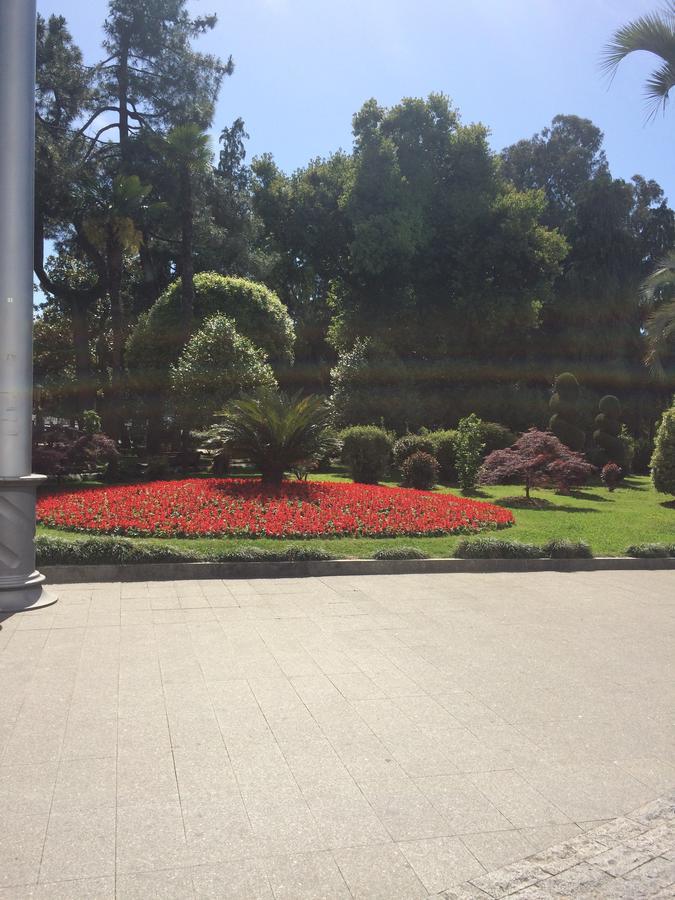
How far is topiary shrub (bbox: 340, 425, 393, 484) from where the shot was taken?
1928cm

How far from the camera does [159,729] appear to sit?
436 centimetres

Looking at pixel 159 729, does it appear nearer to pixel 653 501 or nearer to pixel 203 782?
pixel 203 782

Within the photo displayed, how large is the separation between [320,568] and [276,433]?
18.3 feet

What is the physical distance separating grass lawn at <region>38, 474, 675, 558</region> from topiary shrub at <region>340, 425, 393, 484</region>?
0.73 metres

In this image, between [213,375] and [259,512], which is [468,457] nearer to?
[213,375]

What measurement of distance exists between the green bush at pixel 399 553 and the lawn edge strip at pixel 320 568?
81 millimetres

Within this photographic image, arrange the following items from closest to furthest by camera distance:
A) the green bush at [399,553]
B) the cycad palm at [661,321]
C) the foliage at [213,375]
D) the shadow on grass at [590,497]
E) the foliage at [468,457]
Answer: the green bush at [399,553]
the cycad palm at [661,321]
the shadow on grass at [590,497]
the foliage at [468,457]
the foliage at [213,375]

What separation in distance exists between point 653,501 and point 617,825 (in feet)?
55.6

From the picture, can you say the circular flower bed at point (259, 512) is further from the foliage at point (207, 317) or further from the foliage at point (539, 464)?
the foliage at point (207, 317)

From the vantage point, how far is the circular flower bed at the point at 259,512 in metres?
11.2

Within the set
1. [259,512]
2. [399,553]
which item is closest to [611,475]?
[259,512]

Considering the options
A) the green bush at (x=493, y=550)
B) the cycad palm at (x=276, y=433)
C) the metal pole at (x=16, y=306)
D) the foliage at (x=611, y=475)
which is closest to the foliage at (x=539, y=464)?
the foliage at (x=611, y=475)

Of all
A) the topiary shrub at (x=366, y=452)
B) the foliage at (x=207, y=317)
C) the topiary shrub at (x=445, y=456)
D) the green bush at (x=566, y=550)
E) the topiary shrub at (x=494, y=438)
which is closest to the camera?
the green bush at (x=566, y=550)

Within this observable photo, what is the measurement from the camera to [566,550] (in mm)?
10391
